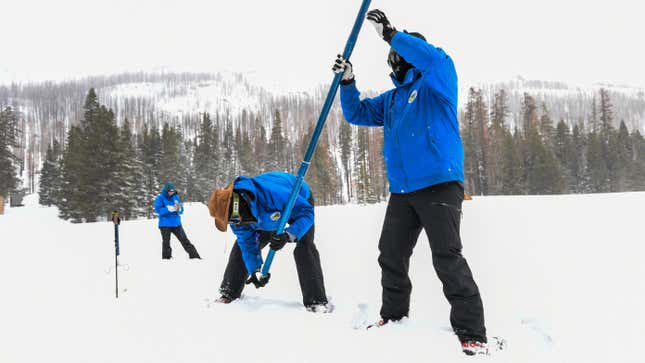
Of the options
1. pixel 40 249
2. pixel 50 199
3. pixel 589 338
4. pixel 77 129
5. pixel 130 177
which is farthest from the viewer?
pixel 50 199

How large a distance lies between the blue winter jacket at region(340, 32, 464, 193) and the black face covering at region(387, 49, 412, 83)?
0.10 m

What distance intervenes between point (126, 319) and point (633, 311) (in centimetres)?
422

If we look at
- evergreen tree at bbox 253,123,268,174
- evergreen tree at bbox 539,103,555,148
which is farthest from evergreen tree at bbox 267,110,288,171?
evergreen tree at bbox 539,103,555,148

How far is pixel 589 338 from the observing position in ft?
9.12

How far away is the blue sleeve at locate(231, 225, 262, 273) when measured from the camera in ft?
11.9

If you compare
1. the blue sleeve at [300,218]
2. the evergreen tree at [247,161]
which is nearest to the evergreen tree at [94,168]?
the evergreen tree at [247,161]

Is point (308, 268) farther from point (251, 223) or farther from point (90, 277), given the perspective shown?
point (90, 277)

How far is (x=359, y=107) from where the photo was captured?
10.9 feet

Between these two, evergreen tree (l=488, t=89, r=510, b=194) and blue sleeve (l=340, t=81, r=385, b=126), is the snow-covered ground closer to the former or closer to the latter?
blue sleeve (l=340, t=81, r=385, b=126)

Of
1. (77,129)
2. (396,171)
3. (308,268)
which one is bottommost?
(308,268)

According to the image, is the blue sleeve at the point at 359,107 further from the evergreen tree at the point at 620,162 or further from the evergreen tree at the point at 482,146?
the evergreen tree at the point at 620,162

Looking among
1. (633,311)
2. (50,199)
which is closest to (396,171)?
(633,311)

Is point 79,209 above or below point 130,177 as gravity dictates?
below

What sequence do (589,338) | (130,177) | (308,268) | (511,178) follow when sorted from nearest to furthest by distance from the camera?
(589,338)
(308,268)
(130,177)
(511,178)
